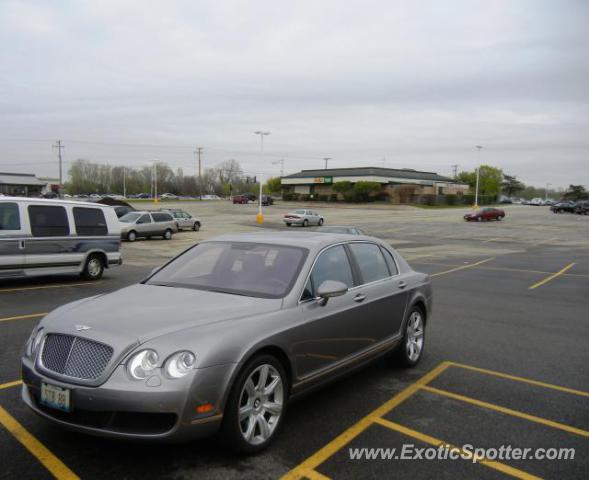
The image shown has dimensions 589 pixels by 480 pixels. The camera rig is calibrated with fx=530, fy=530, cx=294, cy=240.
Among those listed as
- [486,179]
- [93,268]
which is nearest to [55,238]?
[93,268]

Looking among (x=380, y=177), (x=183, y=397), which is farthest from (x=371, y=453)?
(x=380, y=177)

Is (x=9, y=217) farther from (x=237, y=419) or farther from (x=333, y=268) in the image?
(x=237, y=419)

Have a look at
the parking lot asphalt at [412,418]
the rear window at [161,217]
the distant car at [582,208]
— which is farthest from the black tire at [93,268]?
the distant car at [582,208]

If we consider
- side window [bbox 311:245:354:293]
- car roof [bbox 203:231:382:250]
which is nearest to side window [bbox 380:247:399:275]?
car roof [bbox 203:231:382:250]

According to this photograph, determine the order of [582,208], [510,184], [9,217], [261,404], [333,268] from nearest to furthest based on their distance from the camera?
[261,404], [333,268], [9,217], [582,208], [510,184]

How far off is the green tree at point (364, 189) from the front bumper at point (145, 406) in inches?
3512

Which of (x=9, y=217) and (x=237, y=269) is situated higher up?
(x=9, y=217)

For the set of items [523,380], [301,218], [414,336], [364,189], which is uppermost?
[364,189]

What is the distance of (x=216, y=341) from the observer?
11.8 ft

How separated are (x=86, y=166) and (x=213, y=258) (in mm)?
169996

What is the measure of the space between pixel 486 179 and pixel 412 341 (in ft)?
476

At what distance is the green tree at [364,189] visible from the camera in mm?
91312

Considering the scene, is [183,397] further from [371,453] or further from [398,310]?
[398,310]

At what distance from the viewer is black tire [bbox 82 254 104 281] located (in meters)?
12.6
